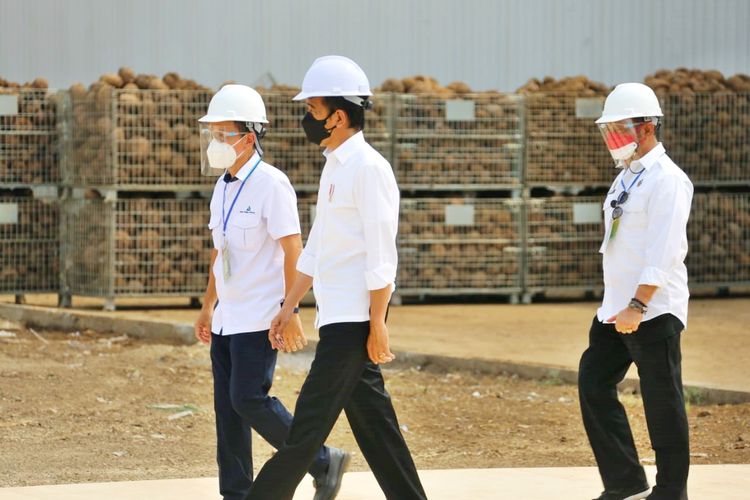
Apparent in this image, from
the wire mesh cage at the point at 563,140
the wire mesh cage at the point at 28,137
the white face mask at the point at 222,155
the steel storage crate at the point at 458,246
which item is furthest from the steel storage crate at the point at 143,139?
the white face mask at the point at 222,155

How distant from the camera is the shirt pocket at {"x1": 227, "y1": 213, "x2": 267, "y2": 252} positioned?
18.8 feet

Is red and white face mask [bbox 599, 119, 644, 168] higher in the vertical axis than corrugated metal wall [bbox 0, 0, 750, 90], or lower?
lower

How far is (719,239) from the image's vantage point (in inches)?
592

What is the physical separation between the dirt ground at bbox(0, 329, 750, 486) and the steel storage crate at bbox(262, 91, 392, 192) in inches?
121

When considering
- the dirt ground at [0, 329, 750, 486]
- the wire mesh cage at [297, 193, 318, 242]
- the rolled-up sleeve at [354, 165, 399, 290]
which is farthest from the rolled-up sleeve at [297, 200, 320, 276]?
the wire mesh cage at [297, 193, 318, 242]

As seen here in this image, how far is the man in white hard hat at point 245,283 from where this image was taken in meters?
5.57

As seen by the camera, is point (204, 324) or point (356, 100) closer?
point (356, 100)

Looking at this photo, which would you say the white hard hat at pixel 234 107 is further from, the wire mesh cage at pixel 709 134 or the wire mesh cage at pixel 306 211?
the wire mesh cage at pixel 709 134

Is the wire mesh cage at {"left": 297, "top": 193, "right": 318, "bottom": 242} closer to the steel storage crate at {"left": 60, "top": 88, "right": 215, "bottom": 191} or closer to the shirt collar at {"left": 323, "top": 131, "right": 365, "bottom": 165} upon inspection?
the steel storage crate at {"left": 60, "top": 88, "right": 215, "bottom": 191}

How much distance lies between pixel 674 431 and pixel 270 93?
28.8 feet

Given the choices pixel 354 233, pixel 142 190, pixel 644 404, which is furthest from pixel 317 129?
pixel 142 190

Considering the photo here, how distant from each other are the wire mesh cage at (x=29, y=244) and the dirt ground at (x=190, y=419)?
8.79ft

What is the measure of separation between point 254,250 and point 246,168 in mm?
360

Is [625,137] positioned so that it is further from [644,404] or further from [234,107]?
[234,107]
